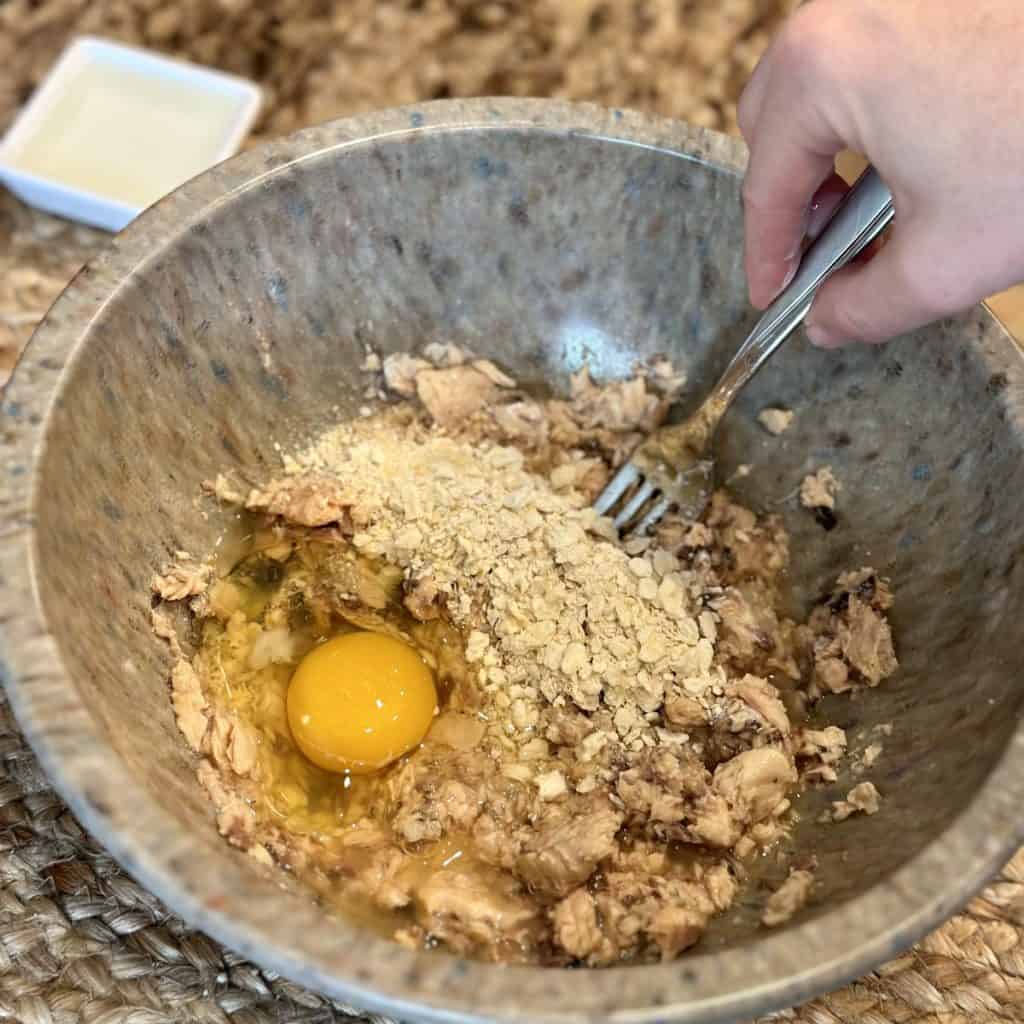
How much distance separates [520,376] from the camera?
1.34 m

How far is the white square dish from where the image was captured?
1.51 m

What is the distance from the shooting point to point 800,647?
3.82ft

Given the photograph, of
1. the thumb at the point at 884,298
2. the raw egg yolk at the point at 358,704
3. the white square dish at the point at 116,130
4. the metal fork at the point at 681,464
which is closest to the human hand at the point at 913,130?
the thumb at the point at 884,298

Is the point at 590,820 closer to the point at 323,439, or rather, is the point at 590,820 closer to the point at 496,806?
the point at 496,806

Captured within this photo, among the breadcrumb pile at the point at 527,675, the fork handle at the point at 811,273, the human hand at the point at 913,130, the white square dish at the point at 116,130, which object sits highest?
the human hand at the point at 913,130

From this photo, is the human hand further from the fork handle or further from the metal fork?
the metal fork

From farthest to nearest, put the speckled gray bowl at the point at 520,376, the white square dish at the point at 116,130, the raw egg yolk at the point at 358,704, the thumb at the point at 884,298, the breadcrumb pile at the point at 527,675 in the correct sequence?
the white square dish at the point at 116,130 → the raw egg yolk at the point at 358,704 → the breadcrumb pile at the point at 527,675 → the thumb at the point at 884,298 → the speckled gray bowl at the point at 520,376

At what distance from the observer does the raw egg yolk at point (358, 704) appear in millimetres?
1062

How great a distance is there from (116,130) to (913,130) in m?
1.24

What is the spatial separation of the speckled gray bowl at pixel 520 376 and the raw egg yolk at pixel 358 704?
149mm

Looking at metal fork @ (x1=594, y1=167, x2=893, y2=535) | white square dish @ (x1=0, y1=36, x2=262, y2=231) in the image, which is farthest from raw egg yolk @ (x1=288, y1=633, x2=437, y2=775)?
white square dish @ (x1=0, y1=36, x2=262, y2=231)

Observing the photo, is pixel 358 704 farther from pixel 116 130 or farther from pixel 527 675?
pixel 116 130

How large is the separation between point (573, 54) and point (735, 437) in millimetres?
834

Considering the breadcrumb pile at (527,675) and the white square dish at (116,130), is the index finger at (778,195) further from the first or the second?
the white square dish at (116,130)
